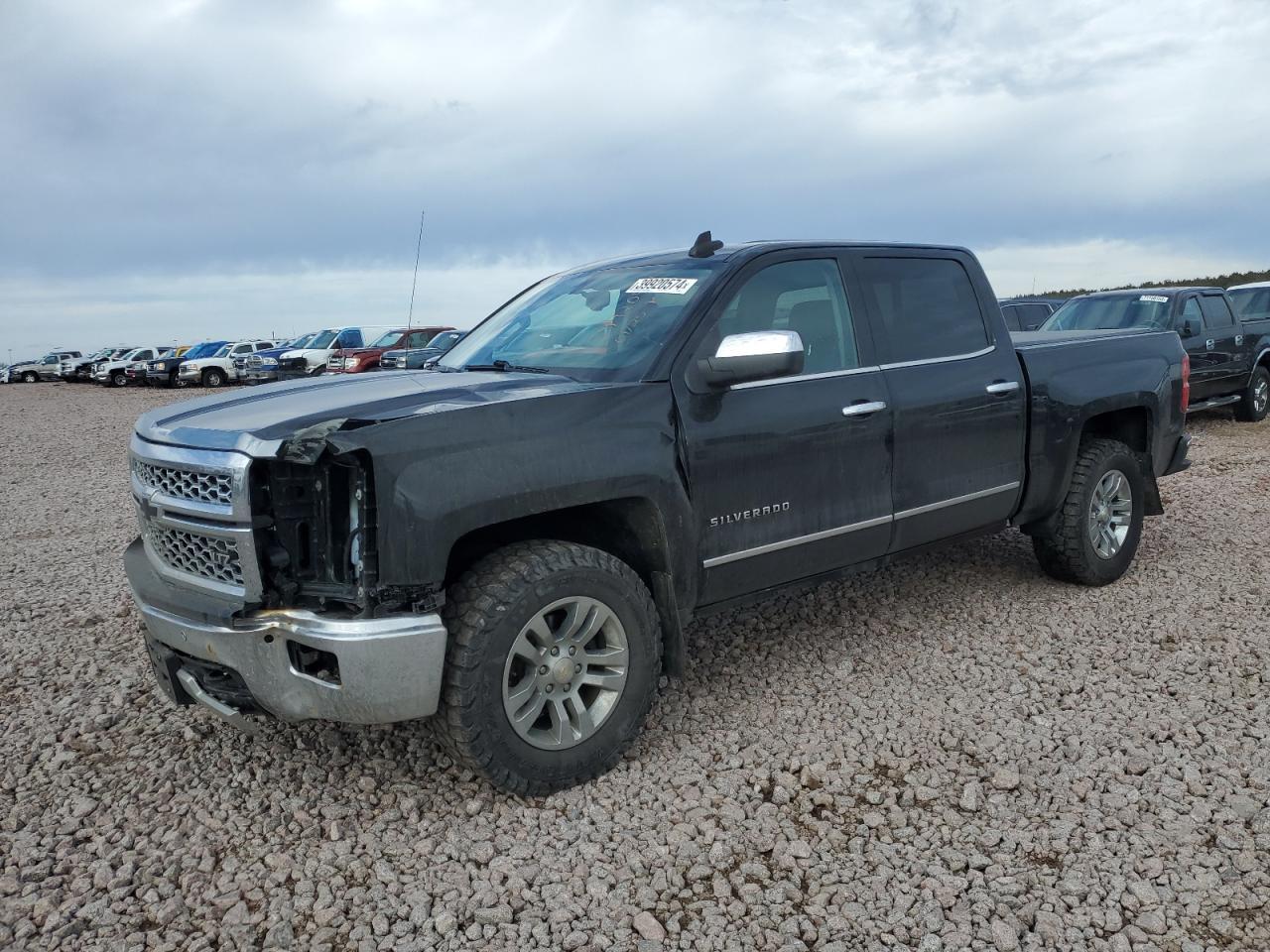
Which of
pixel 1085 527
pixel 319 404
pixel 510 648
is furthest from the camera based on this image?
pixel 1085 527

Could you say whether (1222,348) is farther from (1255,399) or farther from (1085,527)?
(1085,527)

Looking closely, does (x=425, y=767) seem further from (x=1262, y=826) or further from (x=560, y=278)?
(x=1262, y=826)

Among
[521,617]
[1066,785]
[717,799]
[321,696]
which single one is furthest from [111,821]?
[1066,785]

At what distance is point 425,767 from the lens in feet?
11.6

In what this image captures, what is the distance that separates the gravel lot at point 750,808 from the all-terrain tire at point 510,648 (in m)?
0.16

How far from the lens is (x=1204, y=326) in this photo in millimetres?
11914

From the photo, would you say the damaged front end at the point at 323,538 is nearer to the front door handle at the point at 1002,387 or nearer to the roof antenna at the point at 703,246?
the roof antenna at the point at 703,246

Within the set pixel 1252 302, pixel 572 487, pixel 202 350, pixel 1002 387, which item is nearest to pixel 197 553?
pixel 572 487

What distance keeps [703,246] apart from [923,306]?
1213 mm

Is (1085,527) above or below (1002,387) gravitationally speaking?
below

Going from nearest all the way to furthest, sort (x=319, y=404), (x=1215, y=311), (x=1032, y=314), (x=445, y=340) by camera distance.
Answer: (x=319, y=404) → (x=445, y=340) → (x=1215, y=311) → (x=1032, y=314)

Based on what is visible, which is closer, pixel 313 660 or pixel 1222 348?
pixel 313 660

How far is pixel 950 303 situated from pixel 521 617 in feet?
9.42

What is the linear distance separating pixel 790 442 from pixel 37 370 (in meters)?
50.9
